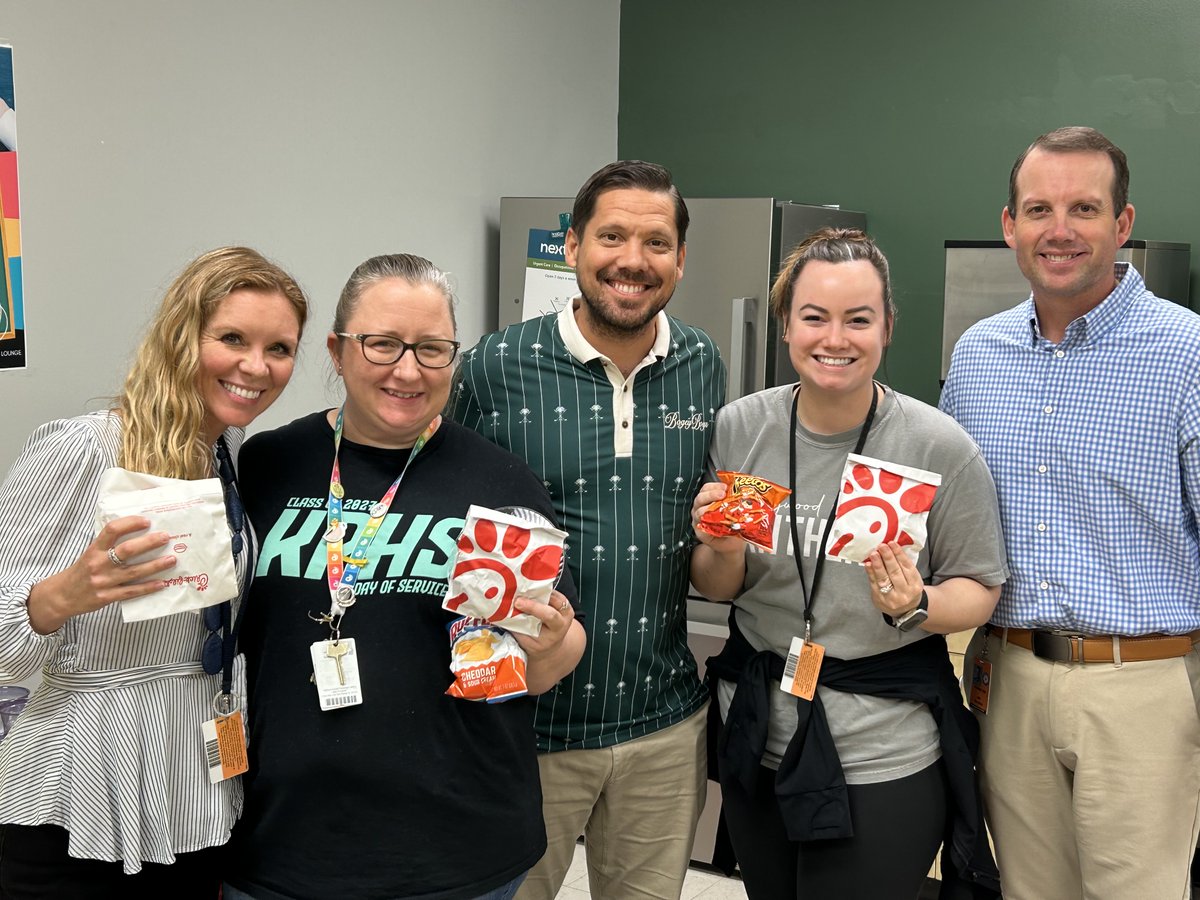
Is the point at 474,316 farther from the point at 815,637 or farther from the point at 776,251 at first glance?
the point at 815,637

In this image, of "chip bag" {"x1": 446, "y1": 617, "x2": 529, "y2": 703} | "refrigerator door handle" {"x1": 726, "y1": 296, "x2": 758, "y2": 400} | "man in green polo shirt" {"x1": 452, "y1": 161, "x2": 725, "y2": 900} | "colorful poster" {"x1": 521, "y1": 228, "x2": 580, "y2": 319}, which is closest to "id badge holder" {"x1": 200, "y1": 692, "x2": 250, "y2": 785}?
"chip bag" {"x1": 446, "y1": 617, "x2": 529, "y2": 703}

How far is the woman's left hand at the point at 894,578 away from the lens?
1802 millimetres

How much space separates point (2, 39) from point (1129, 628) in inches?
107

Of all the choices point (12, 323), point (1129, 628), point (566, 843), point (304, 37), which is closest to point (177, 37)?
point (304, 37)

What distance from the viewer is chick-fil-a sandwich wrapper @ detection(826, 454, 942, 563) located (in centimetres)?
179

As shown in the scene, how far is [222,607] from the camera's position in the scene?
1.56 m

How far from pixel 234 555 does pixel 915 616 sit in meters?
1.04

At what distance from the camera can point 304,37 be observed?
3600 millimetres

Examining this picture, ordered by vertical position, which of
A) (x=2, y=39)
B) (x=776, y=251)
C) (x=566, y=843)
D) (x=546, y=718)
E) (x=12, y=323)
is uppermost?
(x=2, y=39)

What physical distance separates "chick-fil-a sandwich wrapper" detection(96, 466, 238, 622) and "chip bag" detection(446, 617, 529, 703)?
305 mm

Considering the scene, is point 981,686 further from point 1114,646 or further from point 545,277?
point 545,277

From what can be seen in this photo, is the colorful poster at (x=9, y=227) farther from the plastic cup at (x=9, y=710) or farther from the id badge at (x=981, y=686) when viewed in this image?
the id badge at (x=981, y=686)

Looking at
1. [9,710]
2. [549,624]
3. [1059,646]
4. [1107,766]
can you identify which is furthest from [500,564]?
[9,710]

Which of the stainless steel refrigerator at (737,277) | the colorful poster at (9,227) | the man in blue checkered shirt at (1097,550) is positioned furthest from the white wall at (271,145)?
the man in blue checkered shirt at (1097,550)
